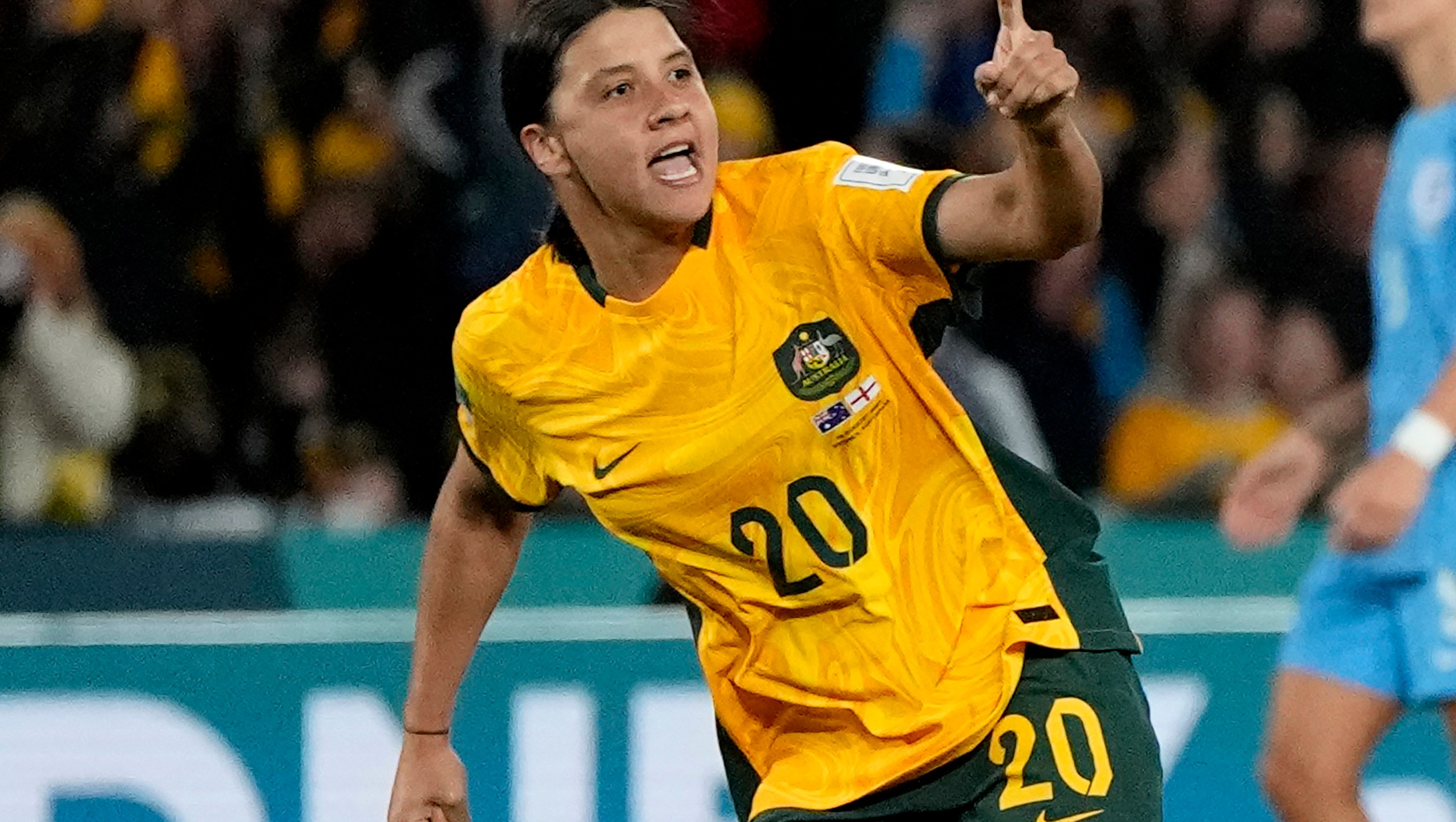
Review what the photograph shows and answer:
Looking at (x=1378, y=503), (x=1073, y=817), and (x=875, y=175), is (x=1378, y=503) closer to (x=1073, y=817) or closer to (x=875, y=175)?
(x=1073, y=817)

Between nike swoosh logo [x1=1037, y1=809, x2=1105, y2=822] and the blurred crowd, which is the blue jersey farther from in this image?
the blurred crowd

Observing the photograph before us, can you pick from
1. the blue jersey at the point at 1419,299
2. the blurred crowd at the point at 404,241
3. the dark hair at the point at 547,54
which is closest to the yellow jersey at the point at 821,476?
the dark hair at the point at 547,54

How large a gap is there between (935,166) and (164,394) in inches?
96.8

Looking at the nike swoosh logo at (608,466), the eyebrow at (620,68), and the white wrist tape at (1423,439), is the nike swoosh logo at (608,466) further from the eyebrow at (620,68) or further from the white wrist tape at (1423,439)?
the white wrist tape at (1423,439)

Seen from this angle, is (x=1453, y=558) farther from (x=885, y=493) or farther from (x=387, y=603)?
(x=387, y=603)

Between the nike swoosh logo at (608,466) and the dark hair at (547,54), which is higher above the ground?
the dark hair at (547,54)

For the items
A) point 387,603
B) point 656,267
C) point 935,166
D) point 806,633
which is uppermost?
point 935,166

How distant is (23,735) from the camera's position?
4.94m

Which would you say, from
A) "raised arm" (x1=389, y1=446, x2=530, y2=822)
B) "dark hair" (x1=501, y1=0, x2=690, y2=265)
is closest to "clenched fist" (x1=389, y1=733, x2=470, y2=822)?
"raised arm" (x1=389, y1=446, x2=530, y2=822)

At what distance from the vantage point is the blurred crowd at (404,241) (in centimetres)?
638

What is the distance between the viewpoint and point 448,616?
139 inches

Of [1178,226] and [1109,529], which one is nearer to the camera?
[1109,529]

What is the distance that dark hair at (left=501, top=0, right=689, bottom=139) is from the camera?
314cm

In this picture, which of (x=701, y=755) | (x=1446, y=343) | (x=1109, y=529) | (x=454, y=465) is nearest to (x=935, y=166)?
(x=1109, y=529)
